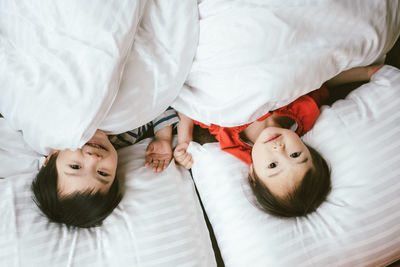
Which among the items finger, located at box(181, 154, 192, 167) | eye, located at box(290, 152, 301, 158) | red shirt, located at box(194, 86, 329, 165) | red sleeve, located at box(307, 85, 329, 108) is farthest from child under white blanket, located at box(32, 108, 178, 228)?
red sleeve, located at box(307, 85, 329, 108)

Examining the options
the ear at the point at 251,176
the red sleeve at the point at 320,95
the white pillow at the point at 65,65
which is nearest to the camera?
the white pillow at the point at 65,65

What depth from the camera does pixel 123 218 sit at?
785 millimetres

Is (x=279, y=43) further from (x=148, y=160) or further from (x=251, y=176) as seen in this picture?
(x=148, y=160)

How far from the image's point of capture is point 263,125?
0.93 metres

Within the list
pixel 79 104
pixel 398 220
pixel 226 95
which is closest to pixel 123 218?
pixel 79 104

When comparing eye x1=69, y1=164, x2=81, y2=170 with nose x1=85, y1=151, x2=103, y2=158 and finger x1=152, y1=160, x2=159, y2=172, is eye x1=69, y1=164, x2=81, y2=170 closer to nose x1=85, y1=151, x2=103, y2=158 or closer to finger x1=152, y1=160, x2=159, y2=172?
nose x1=85, y1=151, x2=103, y2=158

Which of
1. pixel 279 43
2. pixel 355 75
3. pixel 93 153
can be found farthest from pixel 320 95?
pixel 93 153

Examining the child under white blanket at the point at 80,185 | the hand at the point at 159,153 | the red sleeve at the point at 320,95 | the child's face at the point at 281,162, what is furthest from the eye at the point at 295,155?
the child under white blanket at the point at 80,185

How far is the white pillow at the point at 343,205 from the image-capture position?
2.39 feet

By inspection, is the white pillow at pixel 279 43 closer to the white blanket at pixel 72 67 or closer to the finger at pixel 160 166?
the white blanket at pixel 72 67

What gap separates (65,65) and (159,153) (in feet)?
1.26

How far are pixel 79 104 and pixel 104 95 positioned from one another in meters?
0.06

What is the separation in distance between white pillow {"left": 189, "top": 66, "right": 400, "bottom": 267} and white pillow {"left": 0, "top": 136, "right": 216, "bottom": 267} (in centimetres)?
9

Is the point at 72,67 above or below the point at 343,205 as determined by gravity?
above
